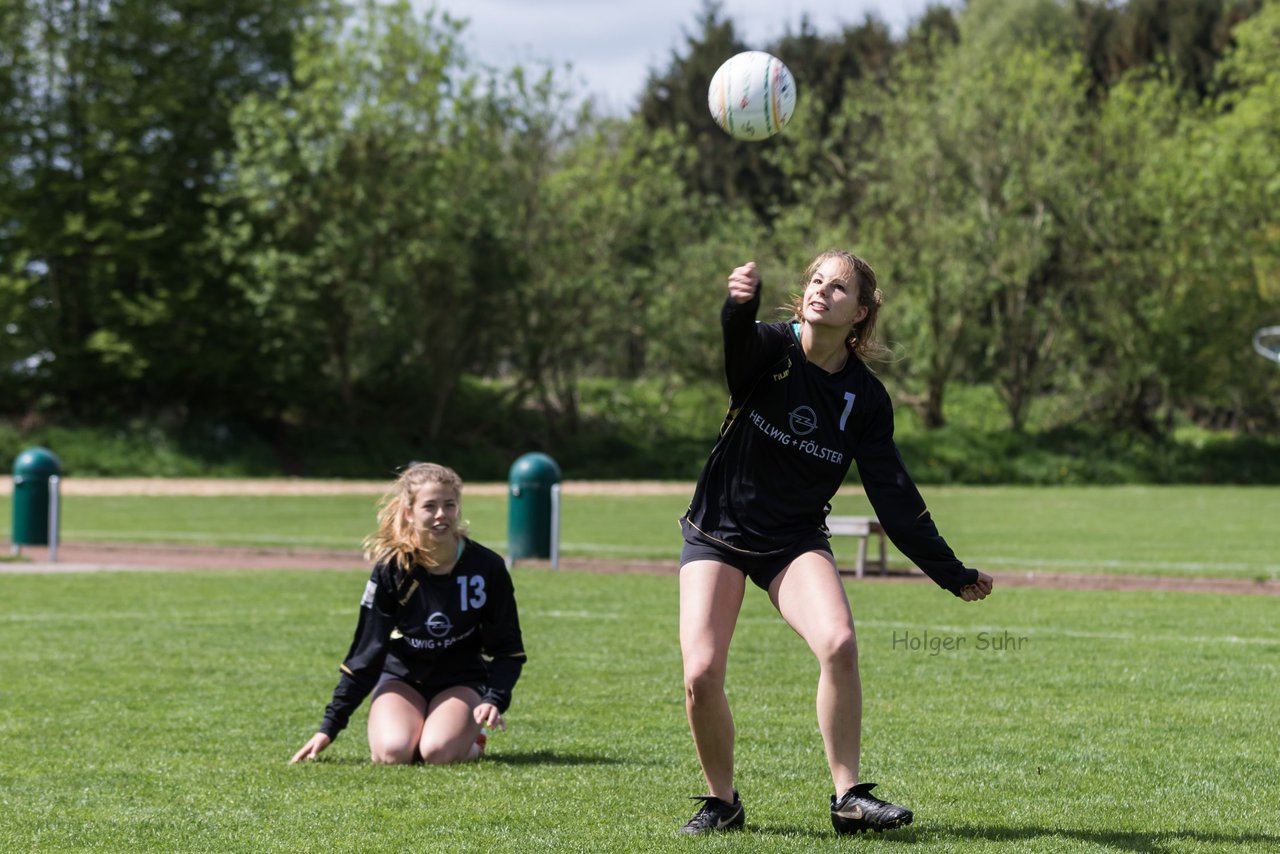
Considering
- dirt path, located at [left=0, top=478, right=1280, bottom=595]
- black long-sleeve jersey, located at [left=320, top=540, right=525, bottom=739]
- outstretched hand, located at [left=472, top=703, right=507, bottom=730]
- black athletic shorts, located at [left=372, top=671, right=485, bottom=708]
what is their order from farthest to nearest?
1. dirt path, located at [left=0, top=478, right=1280, bottom=595]
2. black athletic shorts, located at [left=372, top=671, right=485, bottom=708]
3. black long-sleeve jersey, located at [left=320, top=540, right=525, bottom=739]
4. outstretched hand, located at [left=472, top=703, right=507, bottom=730]

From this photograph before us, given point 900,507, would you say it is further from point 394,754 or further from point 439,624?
point 394,754

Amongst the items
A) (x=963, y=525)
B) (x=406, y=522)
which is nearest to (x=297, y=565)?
(x=963, y=525)

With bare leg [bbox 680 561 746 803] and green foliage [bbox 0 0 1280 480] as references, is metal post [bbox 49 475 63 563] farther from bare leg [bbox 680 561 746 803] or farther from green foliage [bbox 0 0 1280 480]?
green foliage [bbox 0 0 1280 480]

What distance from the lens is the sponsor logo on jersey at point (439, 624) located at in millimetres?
7027

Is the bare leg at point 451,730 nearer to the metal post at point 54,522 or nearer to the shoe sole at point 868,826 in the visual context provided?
the shoe sole at point 868,826

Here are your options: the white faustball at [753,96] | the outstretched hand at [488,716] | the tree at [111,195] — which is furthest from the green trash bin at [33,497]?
the tree at [111,195]

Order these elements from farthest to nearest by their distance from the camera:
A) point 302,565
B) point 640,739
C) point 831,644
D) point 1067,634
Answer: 1. point 302,565
2. point 1067,634
3. point 640,739
4. point 831,644

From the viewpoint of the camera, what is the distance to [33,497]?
19250 mm

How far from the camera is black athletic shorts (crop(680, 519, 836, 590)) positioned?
5.48 meters

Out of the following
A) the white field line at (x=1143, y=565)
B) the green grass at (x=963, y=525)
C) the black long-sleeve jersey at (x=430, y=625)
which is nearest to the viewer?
the black long-sleeve jersey at (x=430, y=625)

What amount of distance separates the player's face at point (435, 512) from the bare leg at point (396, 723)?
755 millimetres

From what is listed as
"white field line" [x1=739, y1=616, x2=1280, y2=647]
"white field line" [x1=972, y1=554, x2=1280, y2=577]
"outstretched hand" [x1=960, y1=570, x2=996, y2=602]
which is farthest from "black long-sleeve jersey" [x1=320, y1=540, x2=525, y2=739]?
"white field line" [x1=972, y1=554, x2=1280, y2=577]

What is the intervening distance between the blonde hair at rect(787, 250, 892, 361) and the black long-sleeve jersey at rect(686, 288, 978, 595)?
0.13m

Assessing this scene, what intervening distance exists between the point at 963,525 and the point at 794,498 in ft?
66.0
